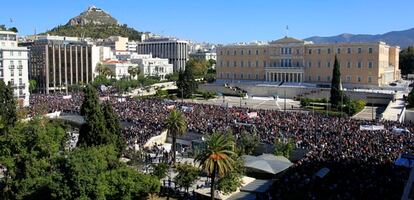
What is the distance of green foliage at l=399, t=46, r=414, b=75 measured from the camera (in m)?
102

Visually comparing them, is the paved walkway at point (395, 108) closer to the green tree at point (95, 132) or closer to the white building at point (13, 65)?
the green tree at point (95, 132)

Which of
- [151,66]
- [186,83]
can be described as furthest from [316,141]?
[151,66]

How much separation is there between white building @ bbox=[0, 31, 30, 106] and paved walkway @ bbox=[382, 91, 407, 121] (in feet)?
156

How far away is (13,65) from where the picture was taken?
230 ft

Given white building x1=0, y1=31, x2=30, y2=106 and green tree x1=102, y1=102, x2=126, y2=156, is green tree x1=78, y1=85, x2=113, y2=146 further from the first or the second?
white building x1=0, y1=31, x2=30, y2=106

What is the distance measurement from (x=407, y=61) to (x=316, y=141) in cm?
7916

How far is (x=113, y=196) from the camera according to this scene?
21.9 metres

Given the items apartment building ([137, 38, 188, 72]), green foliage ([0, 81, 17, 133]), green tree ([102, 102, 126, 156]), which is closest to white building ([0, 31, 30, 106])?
green foliage ([0, 81, 17, 133])

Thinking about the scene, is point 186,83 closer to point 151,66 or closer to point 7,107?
point 7,107

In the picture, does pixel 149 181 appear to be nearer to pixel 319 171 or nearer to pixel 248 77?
pixel 319 171

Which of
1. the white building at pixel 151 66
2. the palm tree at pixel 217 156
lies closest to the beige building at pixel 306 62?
the white building at pixel 151 66

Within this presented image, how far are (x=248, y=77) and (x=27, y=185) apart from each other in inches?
2493

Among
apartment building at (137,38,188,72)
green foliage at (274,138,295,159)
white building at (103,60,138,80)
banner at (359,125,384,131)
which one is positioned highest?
apartment building at (137,38,188,72)

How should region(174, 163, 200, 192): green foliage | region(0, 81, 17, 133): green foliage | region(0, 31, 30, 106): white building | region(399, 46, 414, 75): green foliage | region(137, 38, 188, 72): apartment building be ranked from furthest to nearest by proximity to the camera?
region(137, 38, 188, 72): apartment building < region(399, 46, 414, 75): green foliage < region(0, 31, 30, 106): white building < region(0, 81, 17, 133): green foliage < region(174, 163, 200, 192): green foliage
